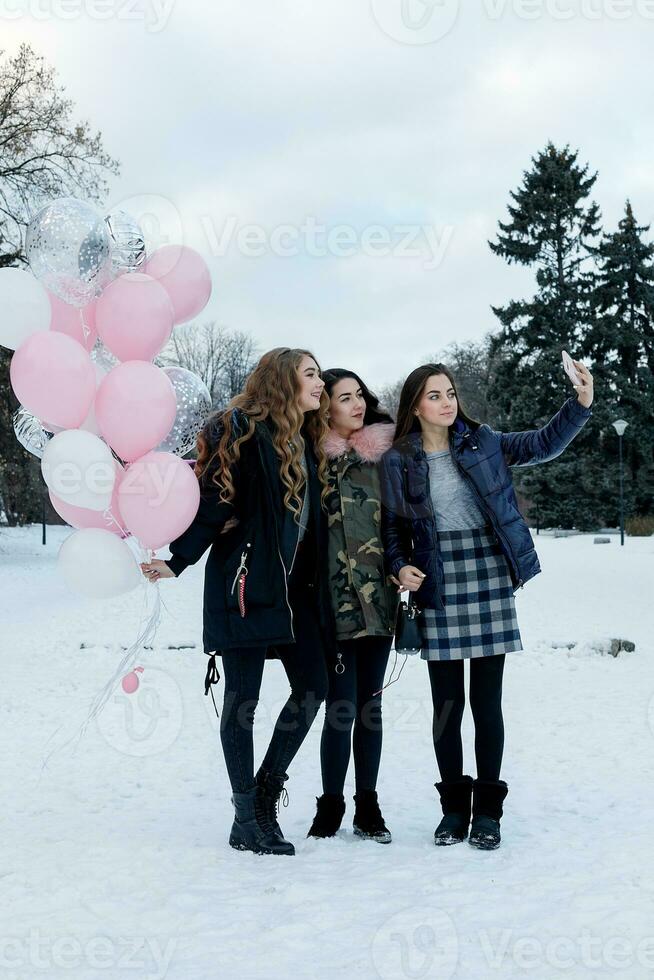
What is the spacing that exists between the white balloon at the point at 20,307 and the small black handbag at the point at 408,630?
5.85 feet

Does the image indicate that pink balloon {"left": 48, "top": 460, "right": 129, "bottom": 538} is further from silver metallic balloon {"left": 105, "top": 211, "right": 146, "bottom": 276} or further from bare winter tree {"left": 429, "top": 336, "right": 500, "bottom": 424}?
bare winter tree {"left": 429, "top": 336, "right": 500, "bottom": 424}

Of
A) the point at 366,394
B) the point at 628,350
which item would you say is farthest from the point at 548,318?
the point at 366,394

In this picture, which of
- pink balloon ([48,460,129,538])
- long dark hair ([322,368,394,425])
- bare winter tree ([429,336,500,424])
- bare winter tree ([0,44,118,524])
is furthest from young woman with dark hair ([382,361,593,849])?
bare winter tree ([429,336,500,424])

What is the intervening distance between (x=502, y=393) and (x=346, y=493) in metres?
32.4

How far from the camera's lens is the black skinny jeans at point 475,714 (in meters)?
3.82

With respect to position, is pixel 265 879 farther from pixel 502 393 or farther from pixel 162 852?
pixel 502 393

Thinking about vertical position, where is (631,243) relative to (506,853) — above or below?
above

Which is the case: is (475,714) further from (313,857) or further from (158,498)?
(158,498)

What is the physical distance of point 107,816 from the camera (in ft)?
13.6

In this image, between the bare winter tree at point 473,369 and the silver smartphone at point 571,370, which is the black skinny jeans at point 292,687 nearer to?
the silver smartphone at point 571,370

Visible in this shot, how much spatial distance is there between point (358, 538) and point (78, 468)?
113 cm

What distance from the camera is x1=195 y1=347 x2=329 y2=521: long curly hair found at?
3.64 m

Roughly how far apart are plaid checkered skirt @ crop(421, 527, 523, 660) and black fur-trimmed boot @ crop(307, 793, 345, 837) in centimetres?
69

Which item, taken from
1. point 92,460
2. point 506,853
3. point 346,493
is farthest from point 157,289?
point 506,853
